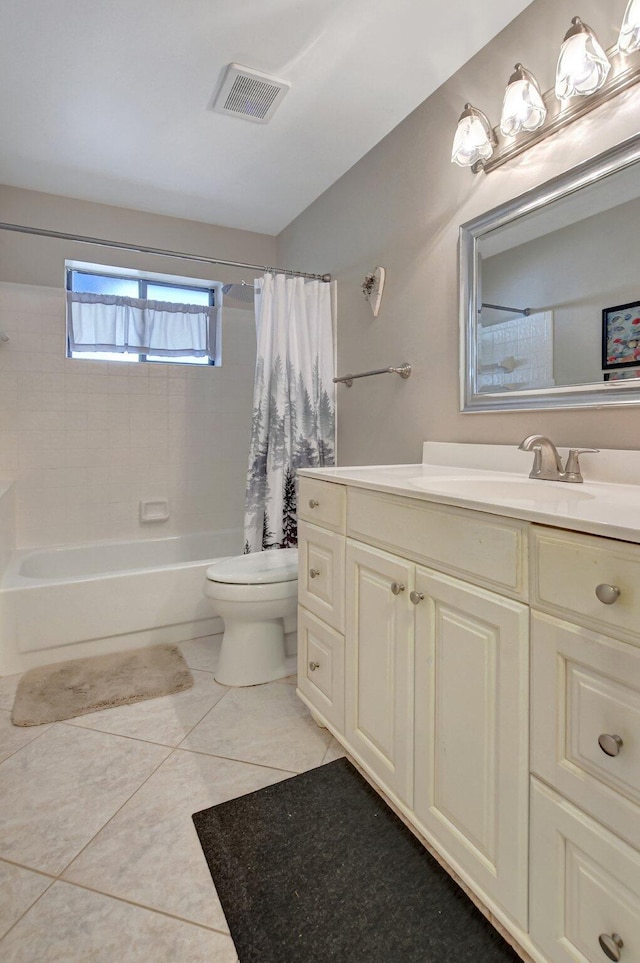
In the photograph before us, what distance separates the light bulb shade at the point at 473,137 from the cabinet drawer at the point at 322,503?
1.11m

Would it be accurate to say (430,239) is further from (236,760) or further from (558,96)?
(236,760)

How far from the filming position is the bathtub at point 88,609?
2027 millimetres

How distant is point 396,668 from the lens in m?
1.18

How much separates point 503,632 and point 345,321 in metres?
1.91

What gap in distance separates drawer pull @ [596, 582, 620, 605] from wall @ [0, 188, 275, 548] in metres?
2.64

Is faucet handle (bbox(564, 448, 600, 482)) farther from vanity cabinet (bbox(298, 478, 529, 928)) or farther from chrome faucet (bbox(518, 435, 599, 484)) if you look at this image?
vanity cabinet (bbox(298, 478, 529, 928))

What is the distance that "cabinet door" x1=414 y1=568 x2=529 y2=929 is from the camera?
33.6 inches

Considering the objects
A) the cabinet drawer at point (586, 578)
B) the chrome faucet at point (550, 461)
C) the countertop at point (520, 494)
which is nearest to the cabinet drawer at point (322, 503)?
the countertop at point (520, 494)

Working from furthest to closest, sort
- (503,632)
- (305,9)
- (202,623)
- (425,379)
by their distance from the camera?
(202,623)
(425,379)
(305,9)
(503,632)

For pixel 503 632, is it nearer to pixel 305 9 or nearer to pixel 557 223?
pixel 557 223

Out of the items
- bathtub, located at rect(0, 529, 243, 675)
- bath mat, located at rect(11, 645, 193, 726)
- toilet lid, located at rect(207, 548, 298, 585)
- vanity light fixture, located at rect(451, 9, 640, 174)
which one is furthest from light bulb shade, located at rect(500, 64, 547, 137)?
bath mat, located at rect(11, 645, 193, 726)

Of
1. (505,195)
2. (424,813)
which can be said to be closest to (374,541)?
(424,813)

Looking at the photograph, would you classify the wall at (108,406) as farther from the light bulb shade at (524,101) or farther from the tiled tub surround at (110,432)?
the light bulb shade at (524,101)

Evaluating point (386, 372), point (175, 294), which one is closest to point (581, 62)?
point (386, 372)
